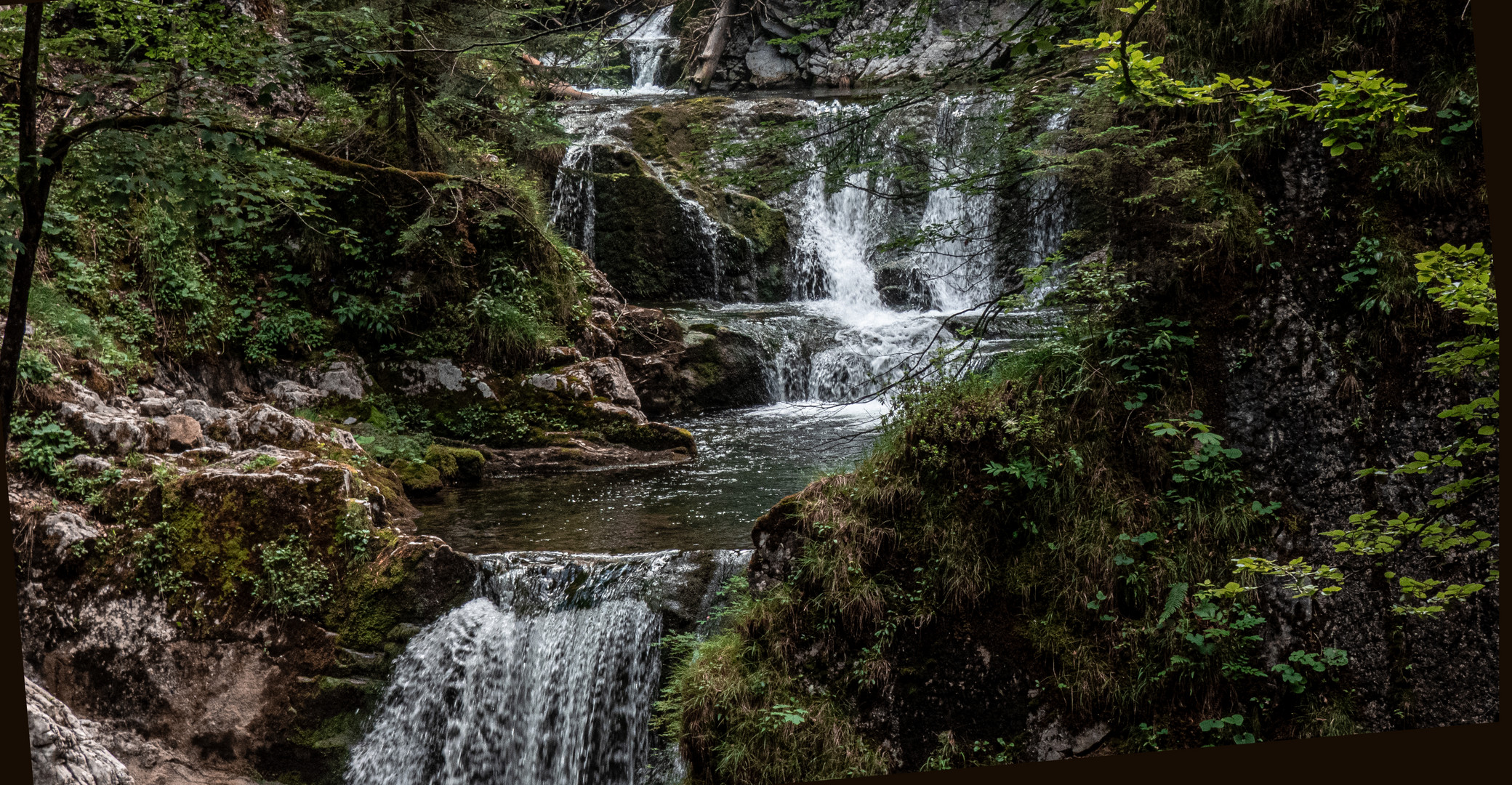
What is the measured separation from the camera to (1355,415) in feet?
9.57

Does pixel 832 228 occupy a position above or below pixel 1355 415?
above

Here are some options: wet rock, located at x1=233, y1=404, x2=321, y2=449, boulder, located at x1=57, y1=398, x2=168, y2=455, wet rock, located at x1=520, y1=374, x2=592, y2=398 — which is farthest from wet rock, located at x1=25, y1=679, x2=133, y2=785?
wet rock, located at x1=520, y1=374, x2=592, y2=398

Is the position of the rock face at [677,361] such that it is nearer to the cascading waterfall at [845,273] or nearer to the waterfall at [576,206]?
the cascading waterfall at [845,273]

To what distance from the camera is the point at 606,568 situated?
3834 mm

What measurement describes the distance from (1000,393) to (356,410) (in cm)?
480

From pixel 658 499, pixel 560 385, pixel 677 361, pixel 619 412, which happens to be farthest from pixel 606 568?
pixel 677 361

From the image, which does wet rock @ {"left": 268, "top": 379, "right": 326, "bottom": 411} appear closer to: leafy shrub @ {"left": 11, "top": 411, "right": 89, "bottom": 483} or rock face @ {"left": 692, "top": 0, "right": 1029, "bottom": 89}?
leafy shrub @ {"left": 11, "top": 411, "right": 89, "bottom": 483}

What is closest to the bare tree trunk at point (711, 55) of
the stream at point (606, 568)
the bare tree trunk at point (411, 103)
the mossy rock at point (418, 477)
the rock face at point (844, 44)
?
the rock face at point (844, 44)

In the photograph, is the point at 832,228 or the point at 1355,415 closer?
the point at 1355,415

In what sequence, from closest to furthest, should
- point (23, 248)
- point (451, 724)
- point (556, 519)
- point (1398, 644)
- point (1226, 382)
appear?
point (23, 248)
point (1398, 644)
point (1226, 382)
point (451, 724)
point (556, 519)

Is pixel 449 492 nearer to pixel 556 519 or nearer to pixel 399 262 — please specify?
pixel 556 519

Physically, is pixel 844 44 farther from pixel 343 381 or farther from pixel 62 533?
pixel 343 381

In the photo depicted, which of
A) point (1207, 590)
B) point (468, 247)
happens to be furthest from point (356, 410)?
point (1207, 590)

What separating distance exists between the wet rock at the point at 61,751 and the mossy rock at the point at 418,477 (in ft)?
8.27
